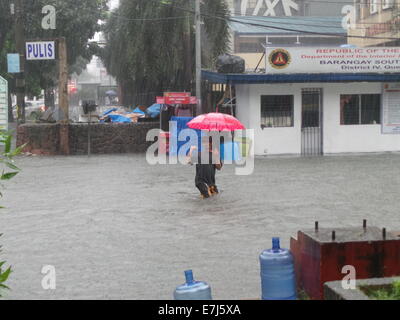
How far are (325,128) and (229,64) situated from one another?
3.85 metres

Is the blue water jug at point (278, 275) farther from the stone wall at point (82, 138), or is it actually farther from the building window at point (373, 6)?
the building window at point (373, 6)

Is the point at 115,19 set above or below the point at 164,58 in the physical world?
above

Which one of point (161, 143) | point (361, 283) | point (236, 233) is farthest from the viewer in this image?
point (161, 143)

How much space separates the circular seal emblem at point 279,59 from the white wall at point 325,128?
666mm

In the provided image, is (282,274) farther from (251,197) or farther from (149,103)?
(149,103)

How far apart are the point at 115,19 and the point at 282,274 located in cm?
3500

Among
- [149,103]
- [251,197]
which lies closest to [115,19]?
[149,103]

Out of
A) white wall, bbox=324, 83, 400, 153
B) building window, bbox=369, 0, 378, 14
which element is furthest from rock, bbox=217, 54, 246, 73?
building window, bbox=369, 0, 378, 14

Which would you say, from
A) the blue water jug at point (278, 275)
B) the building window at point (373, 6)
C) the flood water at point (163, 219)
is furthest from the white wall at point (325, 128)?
the building window at point (373, 6)

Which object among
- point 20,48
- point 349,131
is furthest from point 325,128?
point 20,48

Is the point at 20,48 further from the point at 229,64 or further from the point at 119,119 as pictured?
the point at 229,64

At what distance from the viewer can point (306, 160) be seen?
21.3 meters

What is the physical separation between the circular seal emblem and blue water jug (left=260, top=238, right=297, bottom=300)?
635 inches

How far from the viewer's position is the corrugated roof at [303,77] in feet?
70.3
